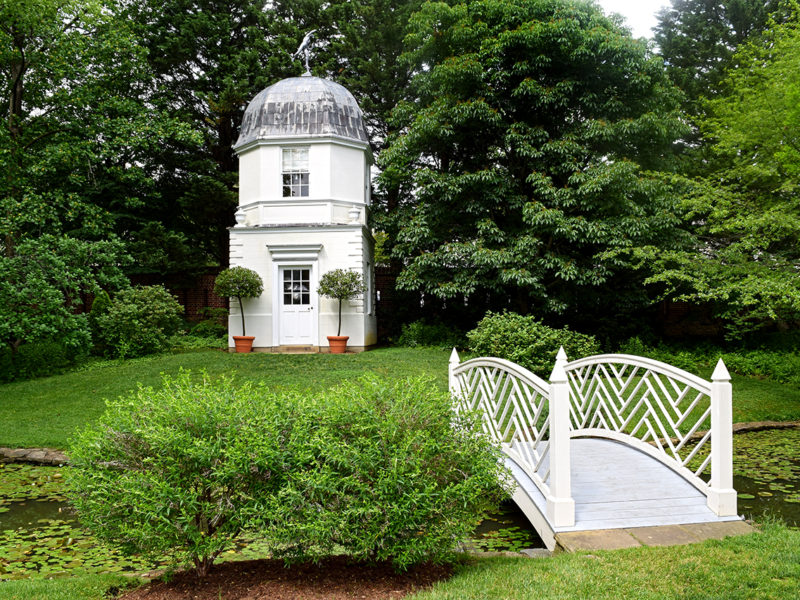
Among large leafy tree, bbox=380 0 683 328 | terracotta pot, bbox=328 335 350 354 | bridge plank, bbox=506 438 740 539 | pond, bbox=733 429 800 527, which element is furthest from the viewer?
terracotta pot, bbox=328 335 350 354

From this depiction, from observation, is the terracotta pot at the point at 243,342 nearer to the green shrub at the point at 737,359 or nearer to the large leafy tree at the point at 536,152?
the large leafy tree at the point at 536,152

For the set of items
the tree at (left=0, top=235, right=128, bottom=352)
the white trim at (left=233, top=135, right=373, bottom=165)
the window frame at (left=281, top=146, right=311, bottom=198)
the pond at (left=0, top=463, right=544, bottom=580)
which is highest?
the white trim at (left=233, top=135, right=373, bottom=165)

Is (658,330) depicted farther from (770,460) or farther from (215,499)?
(215,499)

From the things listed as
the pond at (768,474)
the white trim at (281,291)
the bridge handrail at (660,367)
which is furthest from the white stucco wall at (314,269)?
the pond at (768,474)

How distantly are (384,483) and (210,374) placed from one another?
8.52m

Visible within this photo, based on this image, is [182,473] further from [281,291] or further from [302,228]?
[302,228]

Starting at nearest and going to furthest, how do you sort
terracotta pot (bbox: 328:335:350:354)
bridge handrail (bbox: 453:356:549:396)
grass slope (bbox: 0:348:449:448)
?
bridge handrail (bbox: 453:356:549:396) < grass slope (bbox: 0:348:449:448) < terracotta pot (bbox: 328:335:350:354)

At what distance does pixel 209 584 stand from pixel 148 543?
505 mm

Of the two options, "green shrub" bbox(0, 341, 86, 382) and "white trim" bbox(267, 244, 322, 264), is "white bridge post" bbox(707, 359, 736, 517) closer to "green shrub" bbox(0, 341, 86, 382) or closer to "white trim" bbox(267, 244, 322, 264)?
"white trim" bbox(267, 244, 322, 264)

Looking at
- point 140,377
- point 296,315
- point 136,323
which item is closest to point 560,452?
point 140,377

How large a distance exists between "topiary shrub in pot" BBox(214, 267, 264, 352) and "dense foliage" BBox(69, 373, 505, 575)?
10.9 meters

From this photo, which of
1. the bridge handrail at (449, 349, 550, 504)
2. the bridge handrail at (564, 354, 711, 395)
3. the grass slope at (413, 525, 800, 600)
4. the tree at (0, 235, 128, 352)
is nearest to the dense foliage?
the grass slope at (413, 525, 800, 600)

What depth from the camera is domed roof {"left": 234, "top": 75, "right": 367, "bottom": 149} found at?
50.5ft

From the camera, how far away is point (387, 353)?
44.7ft
